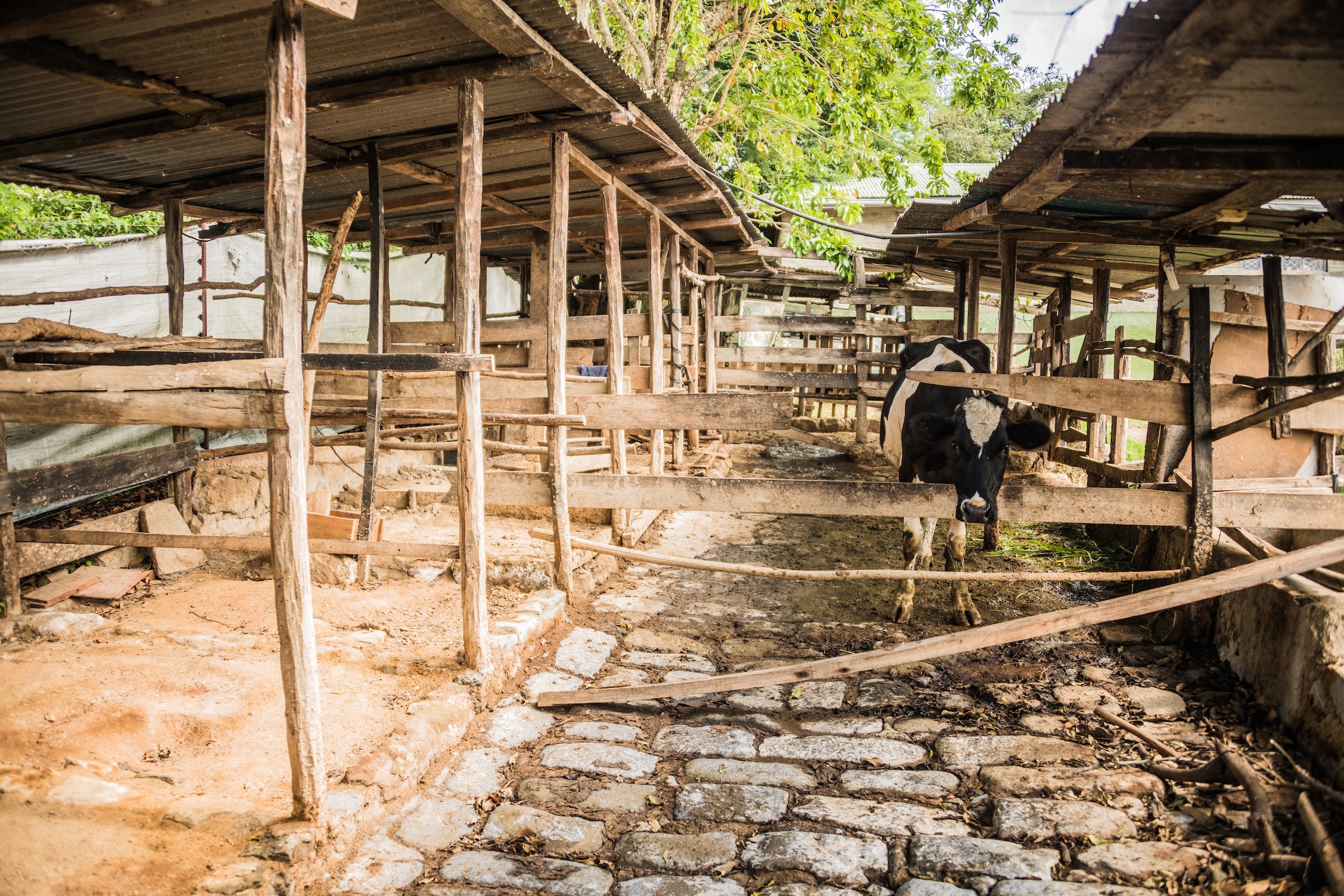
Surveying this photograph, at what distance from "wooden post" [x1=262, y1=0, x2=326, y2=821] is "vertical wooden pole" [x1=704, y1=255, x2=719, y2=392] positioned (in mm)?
8908

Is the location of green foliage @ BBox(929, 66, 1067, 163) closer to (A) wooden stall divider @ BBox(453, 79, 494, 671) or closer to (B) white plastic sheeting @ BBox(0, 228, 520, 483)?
(B) white plastic sheeting @ BBox(0, 228, 520, 483)

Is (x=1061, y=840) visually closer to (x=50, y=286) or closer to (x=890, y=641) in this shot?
(x=890, y=641)

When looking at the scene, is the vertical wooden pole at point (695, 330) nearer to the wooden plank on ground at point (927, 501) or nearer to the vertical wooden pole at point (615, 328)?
the vertical wooden pole at point (615, 328)

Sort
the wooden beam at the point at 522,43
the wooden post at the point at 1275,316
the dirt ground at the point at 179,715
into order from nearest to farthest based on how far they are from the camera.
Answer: the dirt ground at the point at 179,715
the wooden beam at the point at 522,43
the wooden post at the point at 1275,316

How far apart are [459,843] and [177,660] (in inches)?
75.2

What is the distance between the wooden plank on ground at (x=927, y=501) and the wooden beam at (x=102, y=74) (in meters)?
2.66

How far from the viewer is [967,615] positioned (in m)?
5.30

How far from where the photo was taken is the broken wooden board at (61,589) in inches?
193

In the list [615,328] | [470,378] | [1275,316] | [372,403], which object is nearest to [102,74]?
[470,378]

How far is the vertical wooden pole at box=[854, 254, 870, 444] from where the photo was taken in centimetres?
1221

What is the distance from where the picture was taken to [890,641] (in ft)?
16.4

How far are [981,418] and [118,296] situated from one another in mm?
6868

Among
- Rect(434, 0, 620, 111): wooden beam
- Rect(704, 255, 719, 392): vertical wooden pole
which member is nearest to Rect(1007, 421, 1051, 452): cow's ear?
Rect(434, 0, 620, 111): wooden beam

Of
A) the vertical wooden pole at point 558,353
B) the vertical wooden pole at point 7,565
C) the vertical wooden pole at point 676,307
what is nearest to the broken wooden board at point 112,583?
the vertical wooden pole at point 7,565
